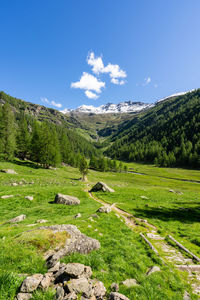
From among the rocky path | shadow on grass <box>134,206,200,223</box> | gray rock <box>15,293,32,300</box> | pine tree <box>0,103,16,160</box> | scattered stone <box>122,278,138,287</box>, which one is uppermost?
pine tree <box>0,103,16,160</box>

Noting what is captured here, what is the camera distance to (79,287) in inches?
200

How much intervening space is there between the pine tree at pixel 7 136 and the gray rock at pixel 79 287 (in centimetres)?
5506

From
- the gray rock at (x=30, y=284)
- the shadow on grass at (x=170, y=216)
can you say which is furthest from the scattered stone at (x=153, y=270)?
the shadow on grass at (x=170, y=216)

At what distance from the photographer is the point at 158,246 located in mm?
11156

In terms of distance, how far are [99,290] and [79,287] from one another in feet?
2.89

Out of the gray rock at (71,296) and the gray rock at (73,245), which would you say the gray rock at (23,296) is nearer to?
the gray rock at (71,296)

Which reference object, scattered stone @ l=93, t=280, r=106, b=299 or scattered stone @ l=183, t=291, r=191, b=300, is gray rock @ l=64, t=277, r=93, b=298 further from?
scattered stone @ l=183, t=291, r=191, b=300

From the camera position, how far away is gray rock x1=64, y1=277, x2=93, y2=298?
15.8 feet

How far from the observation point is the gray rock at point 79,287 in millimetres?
4824

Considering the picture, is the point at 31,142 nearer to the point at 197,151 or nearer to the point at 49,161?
the point at 49,161

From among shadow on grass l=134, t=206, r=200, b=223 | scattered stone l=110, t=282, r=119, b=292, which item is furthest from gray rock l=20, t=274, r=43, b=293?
shadow on grass l=134, t=206, r=200, b=223

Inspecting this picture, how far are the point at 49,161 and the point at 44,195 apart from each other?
39315mm

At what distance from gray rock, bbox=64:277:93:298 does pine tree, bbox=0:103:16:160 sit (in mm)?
55056

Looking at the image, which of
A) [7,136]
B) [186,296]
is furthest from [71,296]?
[7,136]
